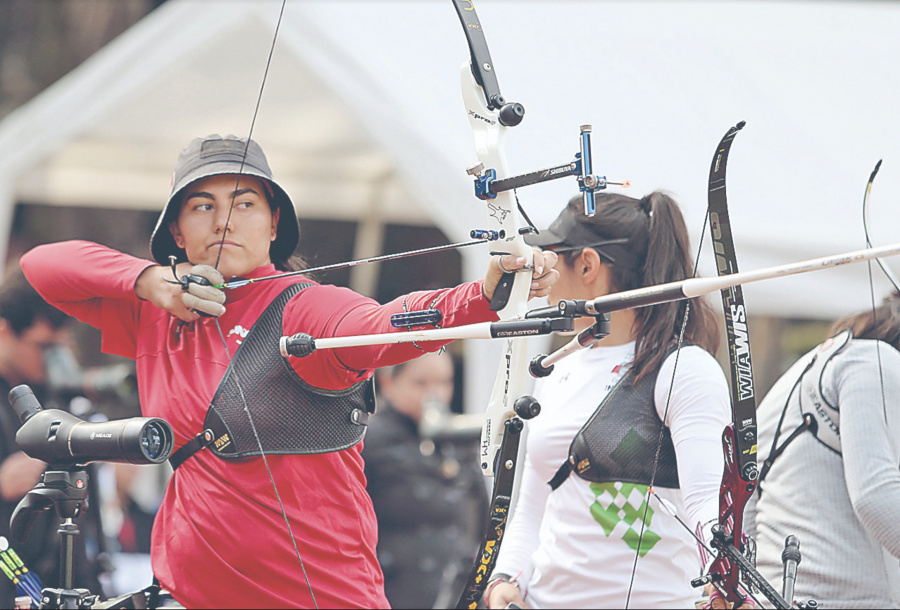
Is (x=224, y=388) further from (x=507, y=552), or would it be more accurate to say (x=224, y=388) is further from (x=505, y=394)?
(x=507, y=552)

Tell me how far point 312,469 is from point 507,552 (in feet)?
1.77

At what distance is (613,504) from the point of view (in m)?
1.85

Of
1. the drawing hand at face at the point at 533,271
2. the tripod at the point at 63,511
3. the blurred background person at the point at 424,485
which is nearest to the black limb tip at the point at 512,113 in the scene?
→ the drawing hand at face at the point at 533,271

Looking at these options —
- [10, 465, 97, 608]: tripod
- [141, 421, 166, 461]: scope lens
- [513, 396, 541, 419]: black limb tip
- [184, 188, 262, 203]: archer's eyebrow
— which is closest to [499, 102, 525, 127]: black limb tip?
[513, 396, 541, 419]: black limb tip

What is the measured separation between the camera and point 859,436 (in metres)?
1.65

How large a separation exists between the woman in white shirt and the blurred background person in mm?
1299

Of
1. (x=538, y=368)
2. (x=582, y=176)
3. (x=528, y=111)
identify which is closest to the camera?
(x=582, y=176)

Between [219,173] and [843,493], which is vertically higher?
[219,173]

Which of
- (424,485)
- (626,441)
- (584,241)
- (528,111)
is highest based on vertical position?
(528,111)

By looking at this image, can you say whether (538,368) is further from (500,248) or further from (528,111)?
(528,111)

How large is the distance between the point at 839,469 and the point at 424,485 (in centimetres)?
178

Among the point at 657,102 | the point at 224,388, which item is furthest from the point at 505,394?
the point at 657,102

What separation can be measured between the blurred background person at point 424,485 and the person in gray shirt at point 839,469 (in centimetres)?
153

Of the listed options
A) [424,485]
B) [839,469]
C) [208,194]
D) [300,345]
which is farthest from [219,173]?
[424,485]
